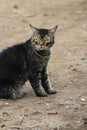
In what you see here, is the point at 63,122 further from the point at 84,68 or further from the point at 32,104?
the point at 84,68

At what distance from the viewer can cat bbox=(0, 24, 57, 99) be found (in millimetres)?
8625

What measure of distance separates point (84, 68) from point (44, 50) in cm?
188

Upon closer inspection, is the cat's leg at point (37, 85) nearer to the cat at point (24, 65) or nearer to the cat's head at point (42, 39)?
the cat at point (24, 65)

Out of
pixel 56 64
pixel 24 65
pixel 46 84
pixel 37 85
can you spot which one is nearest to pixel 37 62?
pixel 24 65

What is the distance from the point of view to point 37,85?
345 inches

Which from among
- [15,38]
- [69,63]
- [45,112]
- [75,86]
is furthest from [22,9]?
[45,112]

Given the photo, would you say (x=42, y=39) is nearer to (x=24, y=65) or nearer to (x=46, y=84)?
(x=24, y=65)

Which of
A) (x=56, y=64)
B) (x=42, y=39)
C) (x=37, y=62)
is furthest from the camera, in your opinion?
(x=56, y=64)

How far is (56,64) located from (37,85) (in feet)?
6.76

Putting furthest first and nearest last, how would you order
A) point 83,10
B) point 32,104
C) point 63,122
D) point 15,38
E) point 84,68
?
point 83,10, point 15,38, point 84,68, point 32,104, point 63,122

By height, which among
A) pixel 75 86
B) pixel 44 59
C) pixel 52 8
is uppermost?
pixel 44 59

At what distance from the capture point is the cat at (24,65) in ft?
28.3

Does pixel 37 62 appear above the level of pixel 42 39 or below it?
below

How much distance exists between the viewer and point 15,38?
42.3ft
